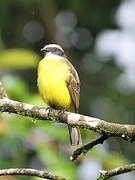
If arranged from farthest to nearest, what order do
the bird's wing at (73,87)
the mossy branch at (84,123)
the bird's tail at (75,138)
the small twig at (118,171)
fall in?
1. the bird's wing at (73,87)
2. the bird's tail at (75,138)
3. the mossy branch at (84,123)
4. the small twig at (118,171)

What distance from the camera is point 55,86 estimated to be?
18.7 ft

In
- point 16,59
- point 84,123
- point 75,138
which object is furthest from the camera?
point 16,59

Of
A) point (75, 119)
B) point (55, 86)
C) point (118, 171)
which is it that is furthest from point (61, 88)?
point (118, 171)

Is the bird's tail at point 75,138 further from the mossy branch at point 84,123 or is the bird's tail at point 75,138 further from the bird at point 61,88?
the mossy branch at point 84,123

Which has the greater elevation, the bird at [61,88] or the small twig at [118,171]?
the small twig at [118,171]

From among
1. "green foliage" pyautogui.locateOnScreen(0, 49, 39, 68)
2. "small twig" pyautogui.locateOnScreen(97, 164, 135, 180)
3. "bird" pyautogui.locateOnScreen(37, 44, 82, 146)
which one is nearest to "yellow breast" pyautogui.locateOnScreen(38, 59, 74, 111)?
"bird" pyautogui.locateOnScreen(37, 44, 82, 146)

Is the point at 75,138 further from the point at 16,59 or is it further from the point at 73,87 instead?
the point at 16,59

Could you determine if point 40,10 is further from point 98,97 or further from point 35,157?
point 35,157

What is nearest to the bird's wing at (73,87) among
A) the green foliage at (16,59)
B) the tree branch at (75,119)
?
the tree branch at (75,119)

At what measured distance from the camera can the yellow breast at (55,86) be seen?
18.7 ft

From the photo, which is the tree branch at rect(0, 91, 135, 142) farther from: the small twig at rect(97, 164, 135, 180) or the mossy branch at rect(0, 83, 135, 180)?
the small twig at rect(97, 164, 135, 180)

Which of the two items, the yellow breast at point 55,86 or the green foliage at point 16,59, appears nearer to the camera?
the yellow breast at point 55,86

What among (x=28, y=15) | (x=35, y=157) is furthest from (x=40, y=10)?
(x=35, y=157)

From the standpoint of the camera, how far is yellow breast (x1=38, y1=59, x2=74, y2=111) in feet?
18.7
